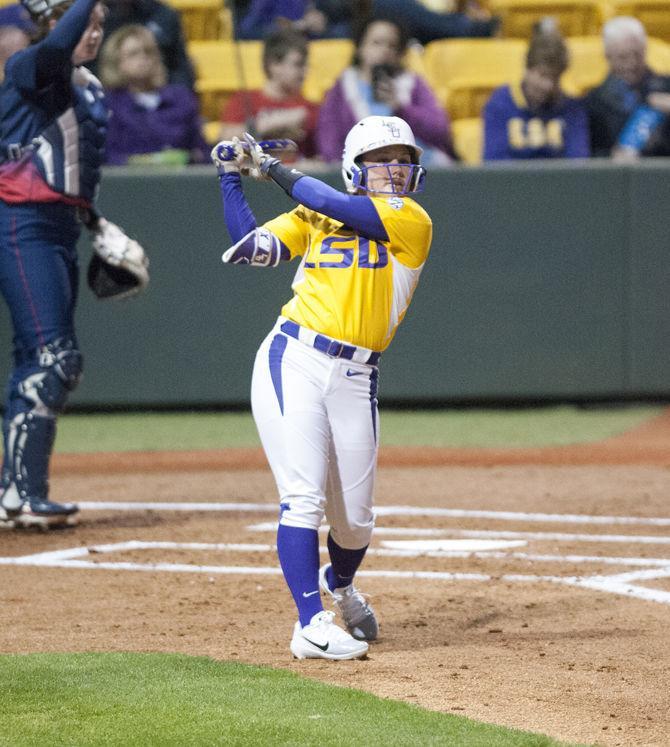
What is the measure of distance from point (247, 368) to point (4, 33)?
2.82m

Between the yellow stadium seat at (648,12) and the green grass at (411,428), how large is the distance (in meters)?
4.26

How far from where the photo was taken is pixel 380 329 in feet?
16.5

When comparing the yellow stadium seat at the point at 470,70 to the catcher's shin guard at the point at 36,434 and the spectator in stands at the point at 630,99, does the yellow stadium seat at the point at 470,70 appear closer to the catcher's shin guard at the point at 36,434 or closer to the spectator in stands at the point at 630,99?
the spectator in stands at the point at 630,99

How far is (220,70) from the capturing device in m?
13.3

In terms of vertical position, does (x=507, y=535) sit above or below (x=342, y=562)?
below

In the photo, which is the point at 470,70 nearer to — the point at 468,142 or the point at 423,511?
the point at 468,142

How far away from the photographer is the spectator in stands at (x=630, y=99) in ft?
36.7

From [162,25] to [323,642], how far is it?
25.7 feet

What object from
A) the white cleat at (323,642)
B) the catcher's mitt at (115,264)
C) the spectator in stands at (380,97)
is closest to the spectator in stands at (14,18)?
the spectator in stands at (380,97)

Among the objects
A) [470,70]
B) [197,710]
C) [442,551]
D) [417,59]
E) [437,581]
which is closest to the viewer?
[197,710]

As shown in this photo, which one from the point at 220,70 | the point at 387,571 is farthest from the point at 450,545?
the point at 220,70

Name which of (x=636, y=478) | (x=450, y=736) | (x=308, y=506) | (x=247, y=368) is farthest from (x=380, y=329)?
(x=247, y=368)

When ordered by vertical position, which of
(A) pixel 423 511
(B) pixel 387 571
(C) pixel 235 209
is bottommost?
(A) pixel 423 511

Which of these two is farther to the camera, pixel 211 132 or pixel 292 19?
pixel 292 19
